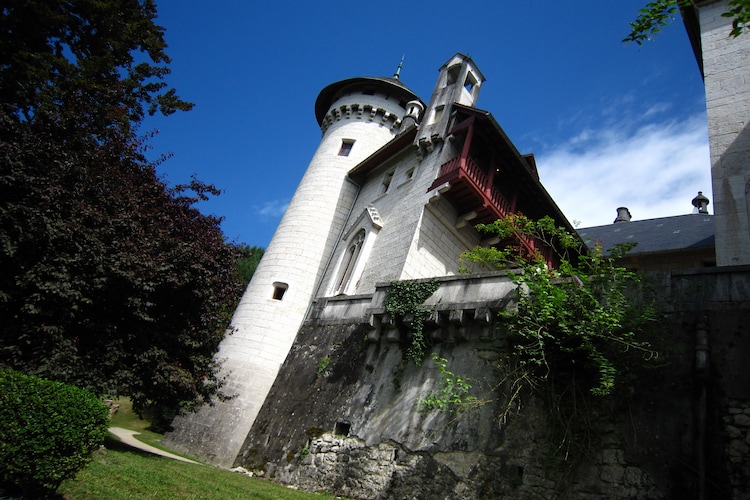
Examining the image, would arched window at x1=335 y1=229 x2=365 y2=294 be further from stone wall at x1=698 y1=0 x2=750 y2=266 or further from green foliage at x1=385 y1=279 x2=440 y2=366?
stone wall at x1=698 y1=0 x2=750 y2=266

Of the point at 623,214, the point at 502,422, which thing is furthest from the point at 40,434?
the point at 623,214

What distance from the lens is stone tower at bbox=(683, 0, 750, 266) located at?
9.83 metres

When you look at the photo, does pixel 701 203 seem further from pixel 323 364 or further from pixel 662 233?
pixel 323 364

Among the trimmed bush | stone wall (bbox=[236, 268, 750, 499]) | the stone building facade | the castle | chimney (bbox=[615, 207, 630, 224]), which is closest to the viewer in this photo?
the trimmed bush

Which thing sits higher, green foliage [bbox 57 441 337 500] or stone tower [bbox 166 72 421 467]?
stone tower [bbox 166 72 421 467]

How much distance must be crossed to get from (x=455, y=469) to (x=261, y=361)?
374 inches

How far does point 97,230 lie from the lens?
8516 millimetres

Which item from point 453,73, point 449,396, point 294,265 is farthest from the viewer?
point 453,73

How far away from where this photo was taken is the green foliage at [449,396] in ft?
24.6

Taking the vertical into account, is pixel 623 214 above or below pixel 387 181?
above

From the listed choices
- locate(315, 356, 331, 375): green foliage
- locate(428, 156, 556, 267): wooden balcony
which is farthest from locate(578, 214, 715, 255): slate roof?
locate(315, 356, 331, 375): green foliage

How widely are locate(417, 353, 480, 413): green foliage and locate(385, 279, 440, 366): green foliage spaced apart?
540 millimetres

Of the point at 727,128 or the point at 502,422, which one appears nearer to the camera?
the point at 502,422

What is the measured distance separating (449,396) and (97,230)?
278 inches
